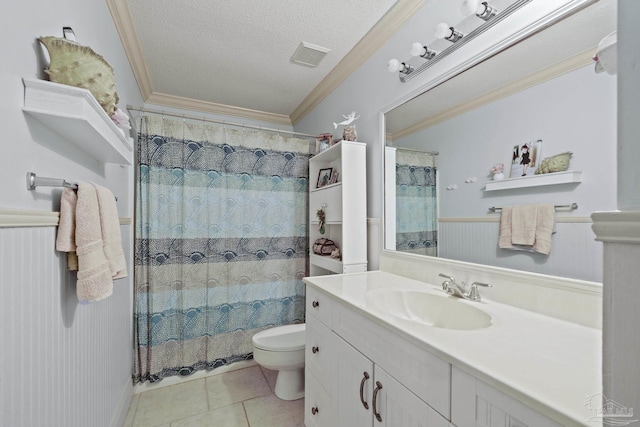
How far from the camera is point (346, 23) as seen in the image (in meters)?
1.71

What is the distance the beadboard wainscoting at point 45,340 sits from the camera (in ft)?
2.24

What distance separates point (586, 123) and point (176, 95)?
3.01 m

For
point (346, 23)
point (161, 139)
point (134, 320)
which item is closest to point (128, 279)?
point (134, 320)

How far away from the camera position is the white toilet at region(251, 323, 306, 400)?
5.80ft

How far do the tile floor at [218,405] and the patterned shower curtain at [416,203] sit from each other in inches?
50.4

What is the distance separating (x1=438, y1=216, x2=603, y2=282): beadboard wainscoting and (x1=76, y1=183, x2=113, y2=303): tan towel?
4.78 feet

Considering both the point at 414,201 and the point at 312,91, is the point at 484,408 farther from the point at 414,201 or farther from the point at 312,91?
the point at 312,91

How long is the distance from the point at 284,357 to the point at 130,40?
7.47ft

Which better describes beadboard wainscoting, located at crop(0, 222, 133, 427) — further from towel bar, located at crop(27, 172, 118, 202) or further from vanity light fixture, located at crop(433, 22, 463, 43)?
vanity light fixture, located at crop(433, 22, 463, 43)

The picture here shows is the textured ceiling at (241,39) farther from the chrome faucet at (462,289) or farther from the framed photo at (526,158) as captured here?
the chrome faucet at (462,289)

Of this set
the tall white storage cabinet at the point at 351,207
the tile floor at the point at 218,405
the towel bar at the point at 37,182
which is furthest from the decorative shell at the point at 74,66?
the tile floor at the point at 218,405

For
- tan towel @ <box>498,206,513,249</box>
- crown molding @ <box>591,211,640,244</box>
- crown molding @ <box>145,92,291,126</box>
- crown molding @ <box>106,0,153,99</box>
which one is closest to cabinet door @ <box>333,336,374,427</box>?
tan towel @ <box>498,206,513,249</box>

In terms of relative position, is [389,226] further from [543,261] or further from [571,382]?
[571,382]

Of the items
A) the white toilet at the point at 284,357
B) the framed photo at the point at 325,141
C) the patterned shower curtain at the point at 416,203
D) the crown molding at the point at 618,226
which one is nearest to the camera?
the crown molding at the point at 618,226
